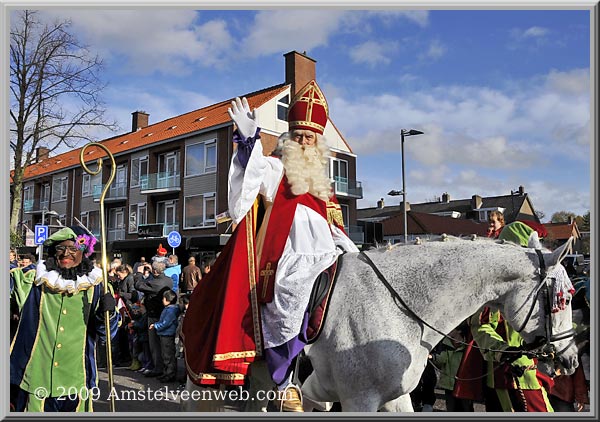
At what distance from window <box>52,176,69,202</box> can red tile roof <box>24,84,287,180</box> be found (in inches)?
64.3

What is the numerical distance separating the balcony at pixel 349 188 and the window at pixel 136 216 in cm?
1241

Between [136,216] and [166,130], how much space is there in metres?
6.21

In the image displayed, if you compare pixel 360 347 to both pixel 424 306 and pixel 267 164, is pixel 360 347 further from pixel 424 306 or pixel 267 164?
pixel 267 164

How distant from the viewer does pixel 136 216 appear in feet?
111

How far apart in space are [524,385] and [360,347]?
7.00 feet

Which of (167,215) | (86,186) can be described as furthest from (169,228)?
(86,186)

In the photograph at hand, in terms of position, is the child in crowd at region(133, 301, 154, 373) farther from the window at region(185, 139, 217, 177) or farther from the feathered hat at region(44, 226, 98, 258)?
the window at region(185, 139, 217, 177)

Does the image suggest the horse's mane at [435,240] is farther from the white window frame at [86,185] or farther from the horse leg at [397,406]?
the white window frame at [86,185]

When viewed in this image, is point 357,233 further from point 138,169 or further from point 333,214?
point 333,214

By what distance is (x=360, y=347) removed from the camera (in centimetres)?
351

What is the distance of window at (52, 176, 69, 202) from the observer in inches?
1342

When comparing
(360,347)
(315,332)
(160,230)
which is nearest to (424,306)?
(360,347)

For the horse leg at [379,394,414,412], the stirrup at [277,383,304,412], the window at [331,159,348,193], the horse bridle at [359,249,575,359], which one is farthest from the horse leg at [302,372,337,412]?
the window at [331,159,348,193]

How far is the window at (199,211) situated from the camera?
1141 inches
